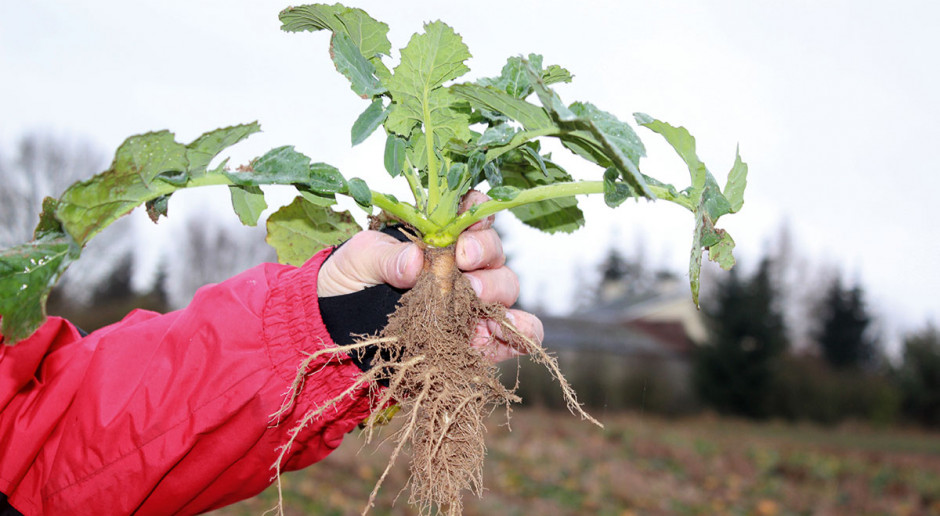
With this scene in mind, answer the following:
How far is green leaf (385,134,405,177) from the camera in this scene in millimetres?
1637

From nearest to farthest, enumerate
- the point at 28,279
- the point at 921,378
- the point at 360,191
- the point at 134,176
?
the point at 28,279 < the point at 134,176 < the point at 360,191 < the point at 921,378

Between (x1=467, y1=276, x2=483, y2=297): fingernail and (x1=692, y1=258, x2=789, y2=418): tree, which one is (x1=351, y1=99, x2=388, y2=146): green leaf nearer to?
(x1=467, y1=276, x2=483, y2=297): fingernail

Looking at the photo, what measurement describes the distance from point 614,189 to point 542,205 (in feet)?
1.71

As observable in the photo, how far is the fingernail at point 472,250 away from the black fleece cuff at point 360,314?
21cm

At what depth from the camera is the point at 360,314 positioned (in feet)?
5.63

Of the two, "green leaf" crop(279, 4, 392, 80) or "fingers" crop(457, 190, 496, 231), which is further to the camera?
"fingers" crop(457, 190, 496, 231)

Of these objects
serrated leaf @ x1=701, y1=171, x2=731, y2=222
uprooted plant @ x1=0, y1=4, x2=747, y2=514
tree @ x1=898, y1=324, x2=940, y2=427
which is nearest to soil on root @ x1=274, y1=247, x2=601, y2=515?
uprooted plant @ x1=0, y1=4, x2=747, y2=514

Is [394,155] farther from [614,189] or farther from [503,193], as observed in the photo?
[614,189]

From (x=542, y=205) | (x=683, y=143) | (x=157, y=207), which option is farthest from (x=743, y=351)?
(x=157, y=207)

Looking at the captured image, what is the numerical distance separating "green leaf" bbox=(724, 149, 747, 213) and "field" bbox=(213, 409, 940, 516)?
519 cm

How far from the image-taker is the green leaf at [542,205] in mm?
1791

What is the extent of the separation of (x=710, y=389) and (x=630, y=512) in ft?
45.7

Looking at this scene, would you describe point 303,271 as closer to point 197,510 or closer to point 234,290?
point 234,290

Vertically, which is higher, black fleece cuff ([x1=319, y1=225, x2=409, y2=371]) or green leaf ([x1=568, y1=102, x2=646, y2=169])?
green leaf ([x1=568, y1=102, x2=646, y2=169])
